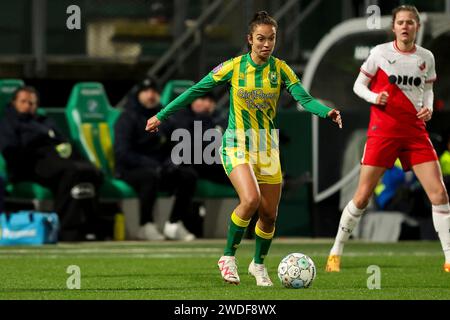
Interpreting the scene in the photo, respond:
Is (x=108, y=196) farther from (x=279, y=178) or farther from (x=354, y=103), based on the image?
(x=279, y=178)

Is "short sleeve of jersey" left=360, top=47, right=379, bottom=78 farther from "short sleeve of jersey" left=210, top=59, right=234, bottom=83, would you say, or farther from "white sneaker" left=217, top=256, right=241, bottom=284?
"white sneaker" left=217, top=256, right=241, bottom=284

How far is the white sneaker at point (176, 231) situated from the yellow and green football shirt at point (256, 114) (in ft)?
22.3

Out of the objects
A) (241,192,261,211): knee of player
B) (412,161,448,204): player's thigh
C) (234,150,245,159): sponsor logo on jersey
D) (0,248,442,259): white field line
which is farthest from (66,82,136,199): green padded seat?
(241,192,261,211): knee of player

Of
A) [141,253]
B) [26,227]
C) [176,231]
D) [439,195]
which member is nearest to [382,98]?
[439,195]

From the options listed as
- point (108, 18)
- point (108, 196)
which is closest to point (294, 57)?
point (108, 18)

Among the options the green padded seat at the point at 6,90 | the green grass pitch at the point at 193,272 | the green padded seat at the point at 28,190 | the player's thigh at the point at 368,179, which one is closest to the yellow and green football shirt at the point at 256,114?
the green grass pitch at the point at 193,272

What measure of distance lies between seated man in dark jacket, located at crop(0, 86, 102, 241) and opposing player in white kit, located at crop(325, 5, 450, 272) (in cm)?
559

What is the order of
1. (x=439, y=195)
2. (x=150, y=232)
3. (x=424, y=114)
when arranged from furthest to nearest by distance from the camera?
(x=150, y=232) < (x=439, y=195) < (x=424, y=114)

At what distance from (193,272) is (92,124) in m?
6.45

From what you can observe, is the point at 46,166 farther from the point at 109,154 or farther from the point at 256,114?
the point at 256,114

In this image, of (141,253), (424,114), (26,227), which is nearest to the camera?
(424,114)

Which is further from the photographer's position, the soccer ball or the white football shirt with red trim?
the white football shirt with red trim

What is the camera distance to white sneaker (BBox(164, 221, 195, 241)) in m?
17.9

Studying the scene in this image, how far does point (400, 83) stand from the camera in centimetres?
1244
